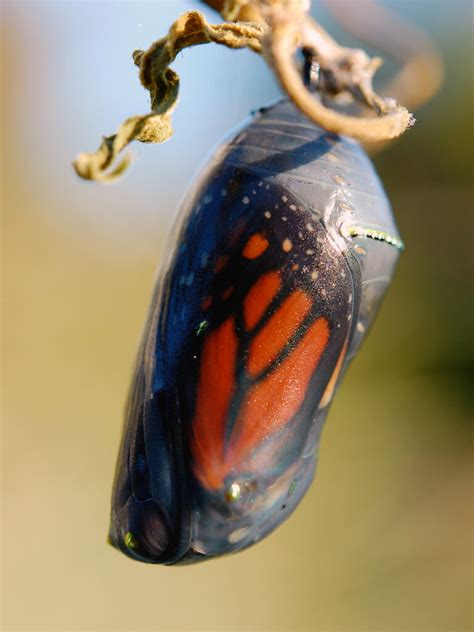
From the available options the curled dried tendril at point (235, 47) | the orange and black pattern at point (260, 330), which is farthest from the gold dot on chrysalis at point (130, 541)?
the curled dried tendril at point (235, 47)

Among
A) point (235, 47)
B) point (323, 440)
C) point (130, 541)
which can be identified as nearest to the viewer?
point (235, 47)

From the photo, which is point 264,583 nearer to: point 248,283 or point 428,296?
point 428,296

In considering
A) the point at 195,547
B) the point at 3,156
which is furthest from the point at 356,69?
the point at 3,156

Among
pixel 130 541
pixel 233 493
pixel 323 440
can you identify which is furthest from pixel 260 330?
pixel 323 440

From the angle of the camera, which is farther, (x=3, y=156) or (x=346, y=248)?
(x=3, y=156)

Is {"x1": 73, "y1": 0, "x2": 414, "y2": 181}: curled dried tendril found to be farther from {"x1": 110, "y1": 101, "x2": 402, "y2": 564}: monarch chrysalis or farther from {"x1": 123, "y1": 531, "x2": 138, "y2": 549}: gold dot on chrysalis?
{"x1": 123, "y1": 531, "x2": 138, "y2": 549}: gold dot on chrysalis

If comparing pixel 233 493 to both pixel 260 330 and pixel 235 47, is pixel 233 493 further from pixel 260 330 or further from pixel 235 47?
pixel 235 47

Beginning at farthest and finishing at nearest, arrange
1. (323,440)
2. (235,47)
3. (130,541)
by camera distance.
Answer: (323,440), (130,541), (235,47)

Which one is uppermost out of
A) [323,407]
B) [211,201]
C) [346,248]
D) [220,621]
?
[211,201]
